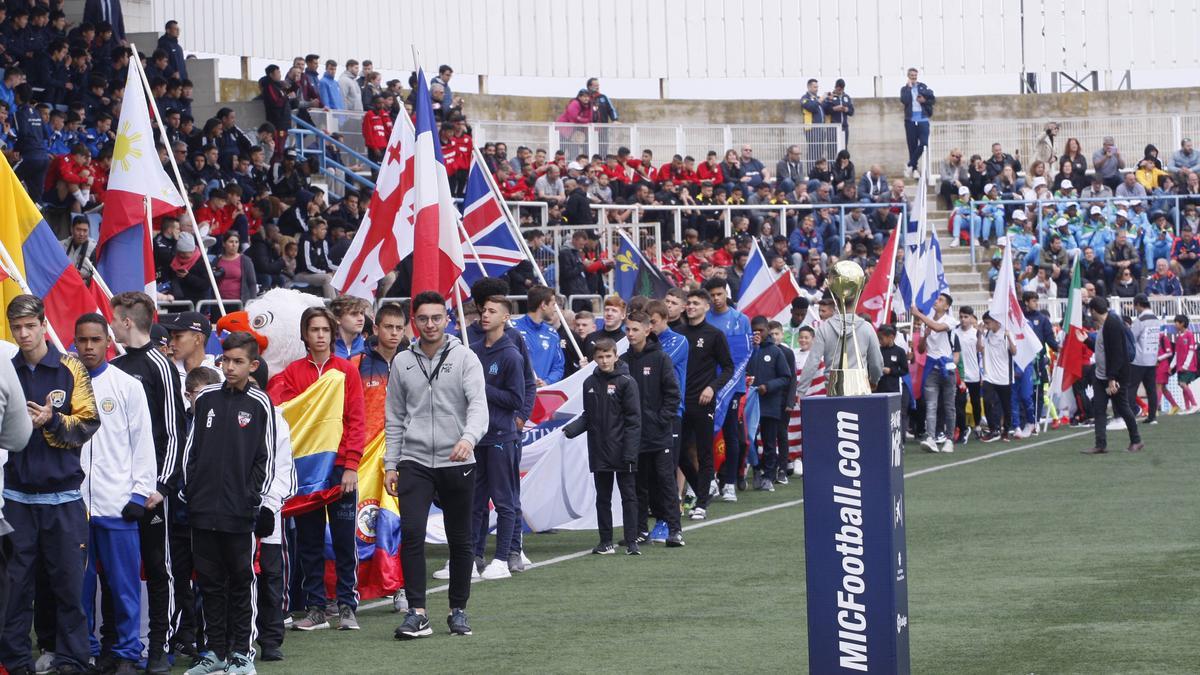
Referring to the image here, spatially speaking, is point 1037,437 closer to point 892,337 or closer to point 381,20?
point 892,337

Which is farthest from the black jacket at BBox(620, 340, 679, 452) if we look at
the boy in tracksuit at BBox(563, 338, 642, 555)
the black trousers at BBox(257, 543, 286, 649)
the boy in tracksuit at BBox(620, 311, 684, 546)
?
the black trousers at BBox(257, 543, 286, 649)

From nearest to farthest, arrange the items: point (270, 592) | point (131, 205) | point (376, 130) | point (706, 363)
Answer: point (270, 592), point (131, 205), point (706, 363), point (376, 130)

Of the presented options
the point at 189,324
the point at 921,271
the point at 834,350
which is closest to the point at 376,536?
the point at 189,324

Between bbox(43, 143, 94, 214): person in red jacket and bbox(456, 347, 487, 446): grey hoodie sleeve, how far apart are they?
1101 centimetres

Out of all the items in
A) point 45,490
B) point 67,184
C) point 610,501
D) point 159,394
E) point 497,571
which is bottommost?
point 497,571

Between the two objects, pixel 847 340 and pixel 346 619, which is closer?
pixel 847 340

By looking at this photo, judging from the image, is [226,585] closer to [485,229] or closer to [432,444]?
[432,444]

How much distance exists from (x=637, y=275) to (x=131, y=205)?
882cm

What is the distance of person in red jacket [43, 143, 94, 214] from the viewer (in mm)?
19656

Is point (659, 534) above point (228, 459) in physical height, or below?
below

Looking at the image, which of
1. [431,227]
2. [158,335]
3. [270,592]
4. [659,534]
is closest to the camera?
[270,592]

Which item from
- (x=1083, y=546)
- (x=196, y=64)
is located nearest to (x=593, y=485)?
(x=1083, y=546)

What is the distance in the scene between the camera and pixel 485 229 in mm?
16688

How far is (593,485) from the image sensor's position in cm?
1452
